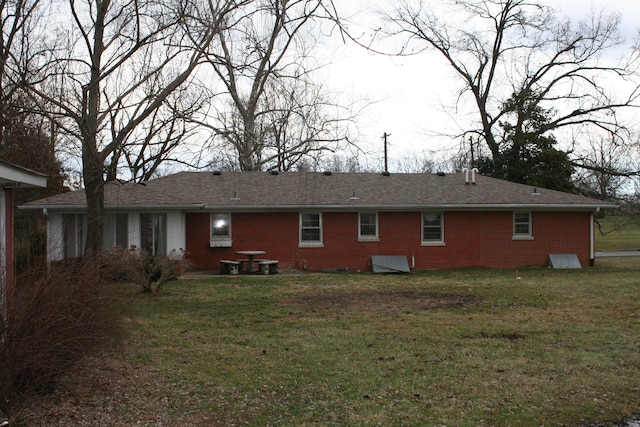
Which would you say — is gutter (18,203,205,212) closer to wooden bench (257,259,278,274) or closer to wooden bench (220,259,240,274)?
wooden bench (220,259,240,274)

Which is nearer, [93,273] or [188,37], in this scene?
[93,273]

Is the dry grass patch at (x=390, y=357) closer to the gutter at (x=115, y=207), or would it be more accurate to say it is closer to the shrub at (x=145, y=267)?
the shrub at (x=145, y=267)

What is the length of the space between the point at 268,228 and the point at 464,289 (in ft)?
28.4

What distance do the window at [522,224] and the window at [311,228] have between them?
766 cm

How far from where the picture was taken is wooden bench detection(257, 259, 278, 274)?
2159 centimetres

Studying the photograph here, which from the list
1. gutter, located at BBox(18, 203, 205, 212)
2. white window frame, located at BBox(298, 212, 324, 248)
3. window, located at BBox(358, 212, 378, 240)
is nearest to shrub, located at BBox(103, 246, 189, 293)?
gutter, located at BBox(18, 203, 205, 212)

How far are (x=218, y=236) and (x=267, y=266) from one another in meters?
2.70

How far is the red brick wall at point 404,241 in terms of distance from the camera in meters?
23.3

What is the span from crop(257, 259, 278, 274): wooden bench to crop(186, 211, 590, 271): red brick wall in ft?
4.72

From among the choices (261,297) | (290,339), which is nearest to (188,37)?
(261,297)

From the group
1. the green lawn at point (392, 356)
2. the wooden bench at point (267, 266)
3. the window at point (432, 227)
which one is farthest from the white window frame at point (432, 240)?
the green lawn at point (392, 356)

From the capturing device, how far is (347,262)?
77.9 feet

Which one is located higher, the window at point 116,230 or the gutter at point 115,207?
the gutter at point 115,207

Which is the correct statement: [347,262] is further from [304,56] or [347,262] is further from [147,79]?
[304,56]
